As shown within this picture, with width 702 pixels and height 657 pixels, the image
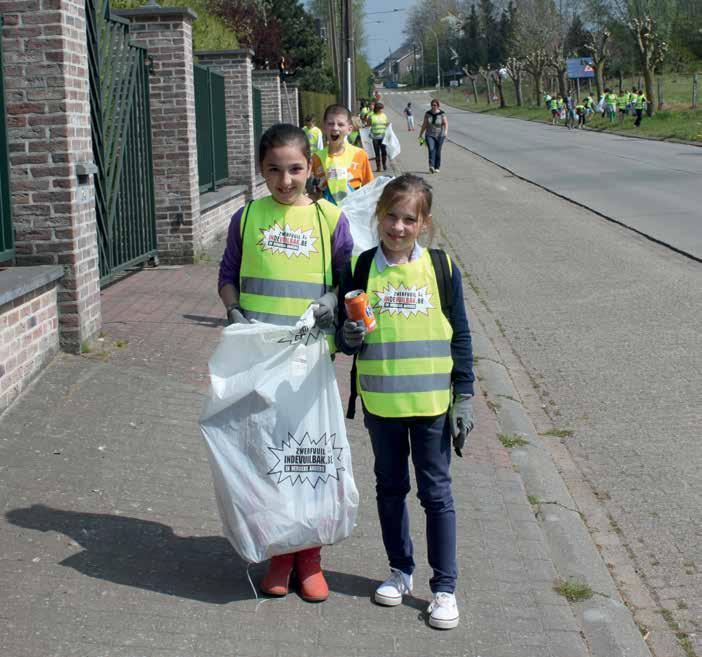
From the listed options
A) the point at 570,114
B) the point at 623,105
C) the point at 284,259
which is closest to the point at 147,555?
the point at 284,259

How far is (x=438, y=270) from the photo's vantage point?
384 centimetres

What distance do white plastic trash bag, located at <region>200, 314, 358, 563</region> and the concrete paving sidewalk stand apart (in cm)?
33

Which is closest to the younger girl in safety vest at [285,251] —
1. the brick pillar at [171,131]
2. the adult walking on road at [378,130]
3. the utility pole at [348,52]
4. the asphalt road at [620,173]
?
the brick pillar at [171,131]

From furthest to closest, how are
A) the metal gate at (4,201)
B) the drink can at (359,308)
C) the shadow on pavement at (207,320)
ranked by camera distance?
the shadow on pavement at (207,320)
the metal gate at (4,201)
the drink can at (359,308)

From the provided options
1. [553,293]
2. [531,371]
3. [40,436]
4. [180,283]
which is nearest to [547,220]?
[553,293]

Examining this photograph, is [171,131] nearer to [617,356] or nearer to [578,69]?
[617,356]

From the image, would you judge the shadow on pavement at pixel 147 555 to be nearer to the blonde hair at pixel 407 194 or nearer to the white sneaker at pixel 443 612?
the white sneaker at pixel 443 612

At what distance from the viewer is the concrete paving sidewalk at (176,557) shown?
367 cm

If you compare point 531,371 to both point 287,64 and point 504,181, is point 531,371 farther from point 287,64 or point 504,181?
Result: point 287,64

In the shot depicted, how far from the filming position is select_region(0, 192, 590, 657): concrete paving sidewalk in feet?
12.0

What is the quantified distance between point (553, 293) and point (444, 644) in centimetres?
751

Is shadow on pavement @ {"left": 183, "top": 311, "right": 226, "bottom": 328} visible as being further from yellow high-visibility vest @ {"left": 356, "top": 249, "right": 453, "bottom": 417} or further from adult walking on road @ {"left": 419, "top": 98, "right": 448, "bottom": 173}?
adult walking on road @ {"left": 419, "top": 98, "right": 448, "bottom": 173}

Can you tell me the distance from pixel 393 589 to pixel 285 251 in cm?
127

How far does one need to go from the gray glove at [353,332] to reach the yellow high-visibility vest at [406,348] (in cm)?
11
